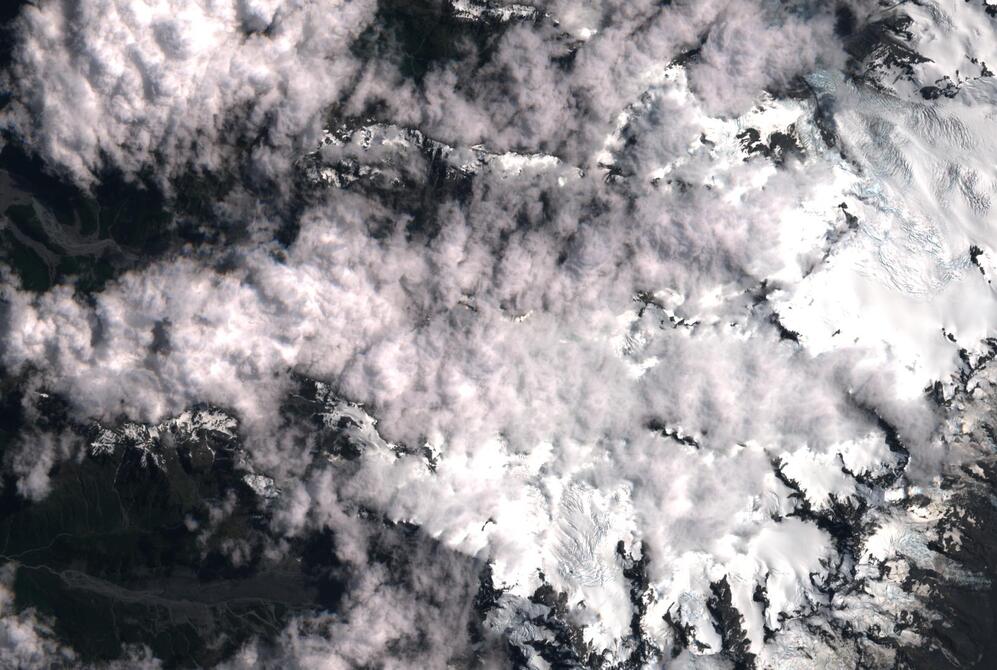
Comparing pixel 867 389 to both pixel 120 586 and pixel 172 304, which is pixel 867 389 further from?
pixel 120 586

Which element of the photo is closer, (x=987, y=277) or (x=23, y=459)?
(x=987, y=277)

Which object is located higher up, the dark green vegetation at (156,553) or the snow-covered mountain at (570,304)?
the snow-covered mountain at (570,304)

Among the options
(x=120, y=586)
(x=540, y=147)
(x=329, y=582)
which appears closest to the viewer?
(x=540, y=147)

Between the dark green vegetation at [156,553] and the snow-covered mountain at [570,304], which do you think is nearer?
the snow-covered mountain at [570,304]

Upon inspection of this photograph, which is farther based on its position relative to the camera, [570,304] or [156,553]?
[156,553]

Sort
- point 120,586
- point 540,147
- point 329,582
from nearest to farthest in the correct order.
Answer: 1. point 540,147
2. point 329,582
3. point 120,586

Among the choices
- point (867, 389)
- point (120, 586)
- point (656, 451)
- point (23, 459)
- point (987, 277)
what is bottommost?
point (120, 586)

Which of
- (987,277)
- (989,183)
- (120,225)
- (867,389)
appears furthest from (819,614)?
(120,225)

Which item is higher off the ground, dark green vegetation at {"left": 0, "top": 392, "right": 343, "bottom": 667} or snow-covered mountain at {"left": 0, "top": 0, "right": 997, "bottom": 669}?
snow-covered mountain at {"left": 0, "top": 0, "right": 997, "bottom": 669}

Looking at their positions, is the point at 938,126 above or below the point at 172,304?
above

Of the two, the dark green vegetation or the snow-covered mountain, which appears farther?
the dark green vegetation

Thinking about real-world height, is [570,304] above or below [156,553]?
above
